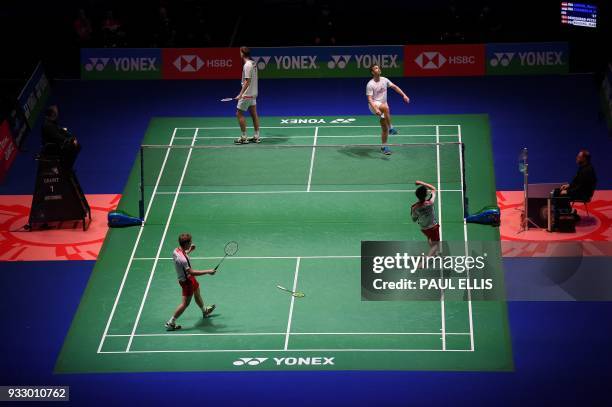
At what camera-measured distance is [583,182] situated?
24219mm

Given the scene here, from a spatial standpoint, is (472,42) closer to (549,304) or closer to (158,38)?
(158,38)

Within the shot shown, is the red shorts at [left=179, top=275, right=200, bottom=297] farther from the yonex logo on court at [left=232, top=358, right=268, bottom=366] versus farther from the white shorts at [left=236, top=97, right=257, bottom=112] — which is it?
the white shorts at [left=236, top=97, right=257, bottom=112]

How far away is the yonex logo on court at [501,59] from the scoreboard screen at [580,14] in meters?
1.56

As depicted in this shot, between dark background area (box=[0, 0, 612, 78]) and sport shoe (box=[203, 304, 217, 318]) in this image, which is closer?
sport shoe (box=[203, 304, 217, 318])

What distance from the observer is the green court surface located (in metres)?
21.3

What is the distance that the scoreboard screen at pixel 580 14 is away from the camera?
31.2 meters

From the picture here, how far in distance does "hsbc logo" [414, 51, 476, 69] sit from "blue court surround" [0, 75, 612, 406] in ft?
1.41

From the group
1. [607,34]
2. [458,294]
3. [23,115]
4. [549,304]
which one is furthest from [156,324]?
[607,34]

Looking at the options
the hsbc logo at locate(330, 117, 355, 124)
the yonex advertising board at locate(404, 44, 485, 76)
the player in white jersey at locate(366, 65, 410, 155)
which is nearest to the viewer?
the player in white jersey at locate(366, 65, 410, 155)

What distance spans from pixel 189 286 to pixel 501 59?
1311 centimetres

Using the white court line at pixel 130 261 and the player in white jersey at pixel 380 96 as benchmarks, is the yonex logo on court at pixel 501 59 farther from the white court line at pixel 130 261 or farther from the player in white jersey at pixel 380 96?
the white court line at pixel 130 261

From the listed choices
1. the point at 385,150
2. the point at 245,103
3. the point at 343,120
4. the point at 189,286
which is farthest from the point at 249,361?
the point at 343,120

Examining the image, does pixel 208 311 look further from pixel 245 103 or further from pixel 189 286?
pixel 245 103

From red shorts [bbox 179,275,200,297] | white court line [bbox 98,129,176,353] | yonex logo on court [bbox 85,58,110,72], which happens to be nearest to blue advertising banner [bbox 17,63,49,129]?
yonex logo on court [bbox 85,58,110,72]
